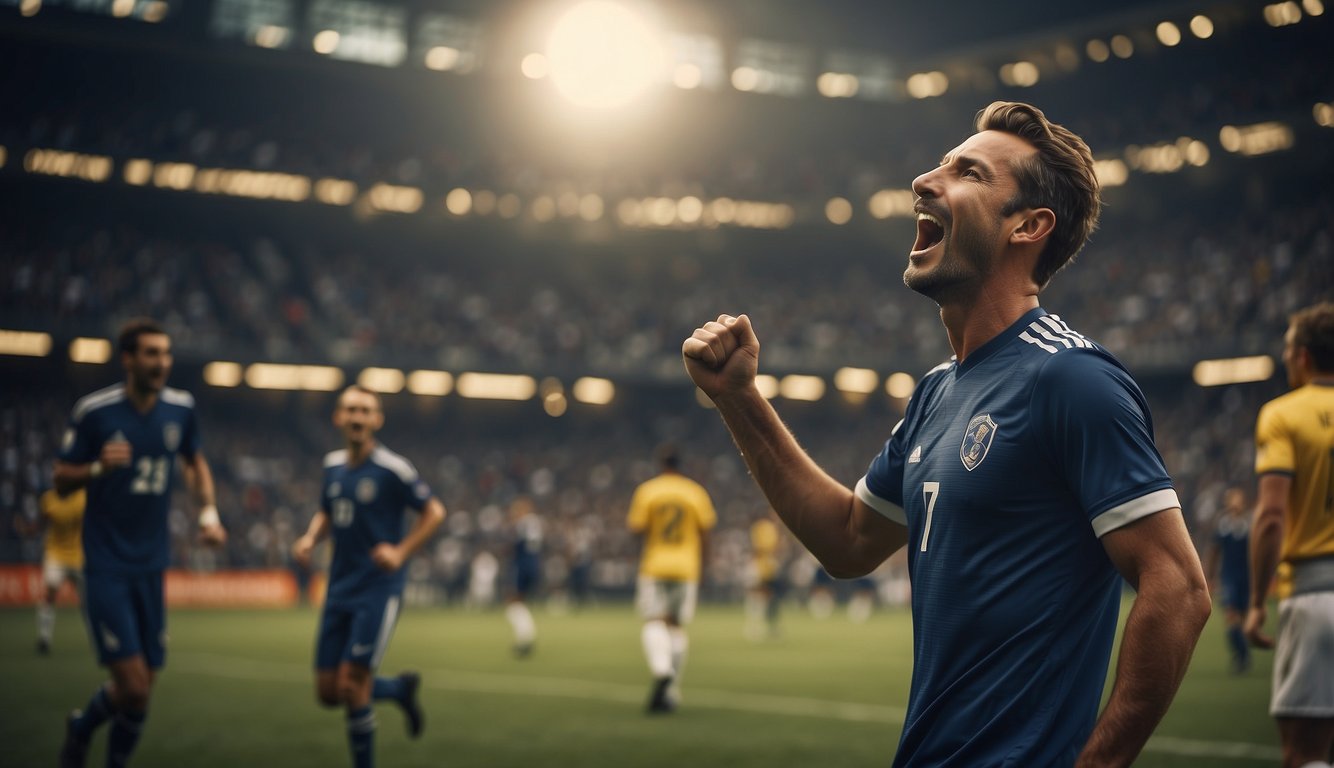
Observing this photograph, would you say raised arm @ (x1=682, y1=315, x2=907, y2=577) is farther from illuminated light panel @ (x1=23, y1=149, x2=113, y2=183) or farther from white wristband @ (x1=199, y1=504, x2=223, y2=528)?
illuminated light panel @ (x1=23, y1=149, x2=113, y2=183)

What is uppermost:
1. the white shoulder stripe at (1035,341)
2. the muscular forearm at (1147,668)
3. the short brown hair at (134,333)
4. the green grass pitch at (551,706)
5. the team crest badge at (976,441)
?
the short brown hair at (134,333)

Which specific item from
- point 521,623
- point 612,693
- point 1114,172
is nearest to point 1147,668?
point 612,693

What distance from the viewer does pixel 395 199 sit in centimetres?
4584

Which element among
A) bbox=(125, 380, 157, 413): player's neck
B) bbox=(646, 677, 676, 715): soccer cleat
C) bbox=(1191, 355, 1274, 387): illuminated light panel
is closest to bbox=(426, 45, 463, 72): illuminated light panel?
bbox=(1191, 355, 1274, 387): illuminated light panel

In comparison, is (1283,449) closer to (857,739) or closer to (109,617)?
(857,739)

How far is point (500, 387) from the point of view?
153 feet

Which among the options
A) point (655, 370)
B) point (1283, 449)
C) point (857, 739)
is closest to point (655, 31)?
point (655, 370)

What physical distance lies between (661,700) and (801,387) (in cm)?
3739

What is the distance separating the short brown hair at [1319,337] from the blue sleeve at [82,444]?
7.15 metres

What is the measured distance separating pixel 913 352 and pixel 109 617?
41.8 metres

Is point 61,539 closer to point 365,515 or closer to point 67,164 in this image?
point 365,515

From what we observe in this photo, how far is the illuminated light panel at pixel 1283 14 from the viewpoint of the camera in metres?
42.6

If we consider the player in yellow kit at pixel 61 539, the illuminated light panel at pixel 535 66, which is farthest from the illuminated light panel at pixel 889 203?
the player in yellow kit at pixel 61 539

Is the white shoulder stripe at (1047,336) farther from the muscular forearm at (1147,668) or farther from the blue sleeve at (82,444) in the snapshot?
the blue sleeve at (82,444)
